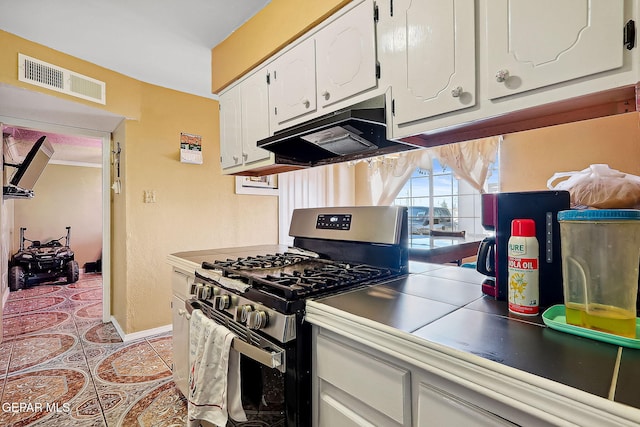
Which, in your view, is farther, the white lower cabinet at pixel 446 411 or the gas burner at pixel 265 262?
the gas burner at pixel 265 262

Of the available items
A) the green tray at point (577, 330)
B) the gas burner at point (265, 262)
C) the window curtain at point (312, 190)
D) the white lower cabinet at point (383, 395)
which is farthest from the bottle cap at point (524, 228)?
the window curtain at point (312, 190)

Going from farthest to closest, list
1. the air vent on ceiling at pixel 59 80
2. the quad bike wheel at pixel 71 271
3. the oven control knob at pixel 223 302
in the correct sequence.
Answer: the quad bike wheel at pixel 71 271
the air vent on ceiling at pixel 59 80
the oven control knob at pixel 223 302

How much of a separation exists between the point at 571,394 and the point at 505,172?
3.42m

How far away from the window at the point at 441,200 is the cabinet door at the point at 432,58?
2856 millimetres

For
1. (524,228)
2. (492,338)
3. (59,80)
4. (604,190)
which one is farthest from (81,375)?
(604,190)

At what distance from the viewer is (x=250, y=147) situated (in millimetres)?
1997

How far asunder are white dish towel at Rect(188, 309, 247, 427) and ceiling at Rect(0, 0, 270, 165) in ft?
6.04

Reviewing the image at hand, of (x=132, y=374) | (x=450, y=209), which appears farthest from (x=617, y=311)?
(x=450, y=209)

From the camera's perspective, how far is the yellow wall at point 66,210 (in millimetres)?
5379

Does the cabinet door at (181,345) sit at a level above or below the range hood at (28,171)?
below

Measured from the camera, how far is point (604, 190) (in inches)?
62.4

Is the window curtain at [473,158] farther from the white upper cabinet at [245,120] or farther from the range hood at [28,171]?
the range hood at [28,171]

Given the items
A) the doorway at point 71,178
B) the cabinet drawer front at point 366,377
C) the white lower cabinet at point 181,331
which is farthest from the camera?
the doorway at point 71,178

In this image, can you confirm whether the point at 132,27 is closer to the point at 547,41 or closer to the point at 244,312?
the point at 244,312
